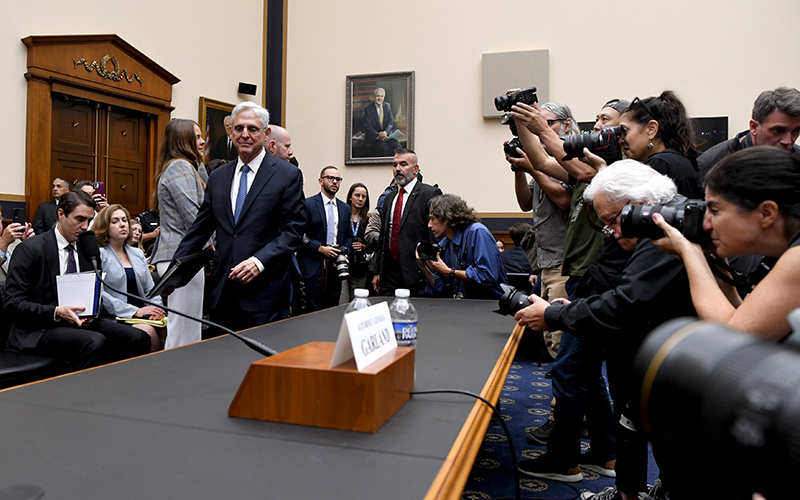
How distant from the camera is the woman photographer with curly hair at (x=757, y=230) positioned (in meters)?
1.09

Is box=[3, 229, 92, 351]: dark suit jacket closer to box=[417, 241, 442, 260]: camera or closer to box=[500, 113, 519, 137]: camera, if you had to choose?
box=[417, 241, 442, 260]: camera

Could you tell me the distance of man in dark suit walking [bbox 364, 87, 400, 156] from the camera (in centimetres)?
770

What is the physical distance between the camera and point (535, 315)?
1899mm

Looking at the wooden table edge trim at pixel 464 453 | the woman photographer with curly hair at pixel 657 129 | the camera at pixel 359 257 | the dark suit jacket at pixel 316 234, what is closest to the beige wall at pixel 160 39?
the dark suit jacket at pixel 316 234

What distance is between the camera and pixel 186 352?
1594 mm

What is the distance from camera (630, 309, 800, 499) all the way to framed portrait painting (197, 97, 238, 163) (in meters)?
6.92

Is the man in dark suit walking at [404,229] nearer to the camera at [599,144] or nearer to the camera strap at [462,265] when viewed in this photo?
the camera strap at [462,265]

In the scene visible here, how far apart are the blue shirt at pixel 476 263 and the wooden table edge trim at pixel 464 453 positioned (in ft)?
6.06

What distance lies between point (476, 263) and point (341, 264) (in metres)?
1.31

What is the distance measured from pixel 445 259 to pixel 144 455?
282 centimetres

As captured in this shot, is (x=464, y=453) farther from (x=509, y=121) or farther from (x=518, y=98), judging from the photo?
(x=509, y=121)

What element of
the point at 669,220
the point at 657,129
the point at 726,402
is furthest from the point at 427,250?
the point at 726,402

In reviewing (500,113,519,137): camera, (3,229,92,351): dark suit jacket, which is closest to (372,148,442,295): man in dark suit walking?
(500,113,519,137): camera

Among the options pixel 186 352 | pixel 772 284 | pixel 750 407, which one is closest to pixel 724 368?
pixel 750 407
